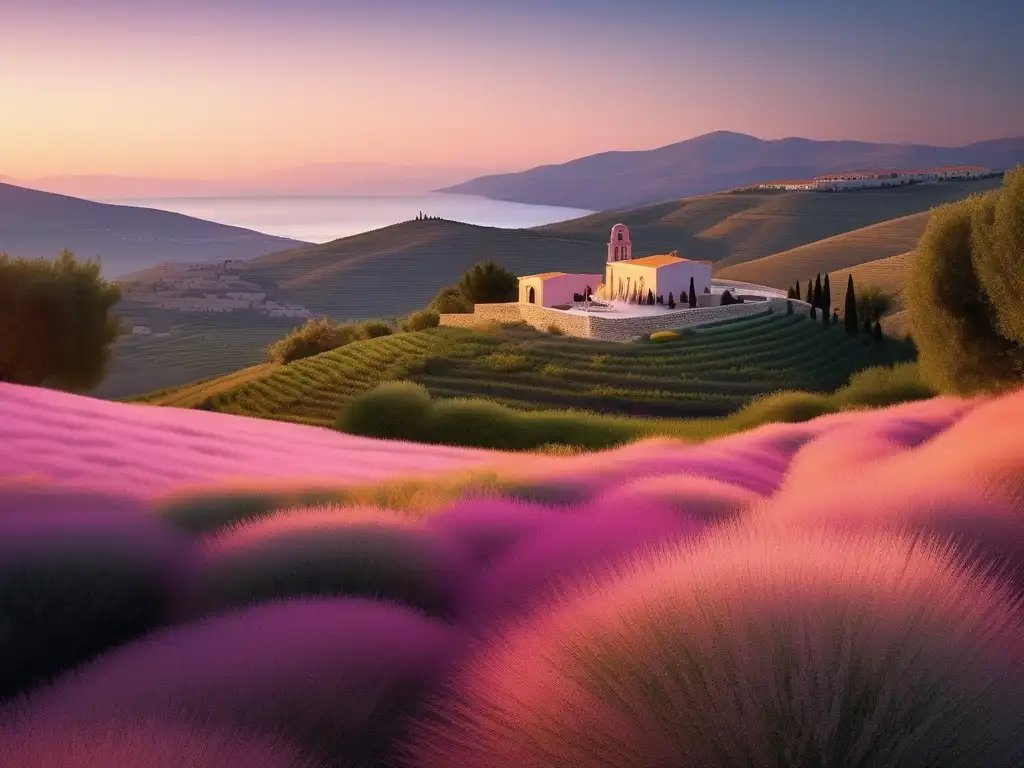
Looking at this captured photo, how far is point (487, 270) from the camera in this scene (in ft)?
43.4

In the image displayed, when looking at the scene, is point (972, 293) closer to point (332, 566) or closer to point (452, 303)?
point (332, 566)

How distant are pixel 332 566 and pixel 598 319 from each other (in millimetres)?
6144

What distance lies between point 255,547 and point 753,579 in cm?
139

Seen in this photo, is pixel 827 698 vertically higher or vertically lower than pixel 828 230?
lower

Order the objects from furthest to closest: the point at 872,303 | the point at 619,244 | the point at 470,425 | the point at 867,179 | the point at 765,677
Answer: the point at 867,179 → the point at 619,244 → the point at 872,303 → the point at 470,425 → the point at 765,677

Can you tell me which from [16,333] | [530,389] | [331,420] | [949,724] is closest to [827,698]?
[949,724]

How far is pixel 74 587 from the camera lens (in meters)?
1.91

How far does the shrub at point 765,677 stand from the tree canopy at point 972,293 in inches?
181

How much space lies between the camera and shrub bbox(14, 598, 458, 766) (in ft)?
3.88

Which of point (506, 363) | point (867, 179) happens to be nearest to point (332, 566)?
point (506, 363)

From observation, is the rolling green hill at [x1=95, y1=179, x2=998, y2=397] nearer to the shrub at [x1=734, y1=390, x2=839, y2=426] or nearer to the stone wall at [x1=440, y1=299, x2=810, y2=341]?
the shrub at [x1=734, y1=390, x2=839, y2=426]

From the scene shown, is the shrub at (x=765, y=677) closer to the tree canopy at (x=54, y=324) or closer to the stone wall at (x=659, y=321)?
the stone wall at (x=659, y=321)

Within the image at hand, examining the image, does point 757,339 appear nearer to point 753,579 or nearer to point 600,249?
point 753,579

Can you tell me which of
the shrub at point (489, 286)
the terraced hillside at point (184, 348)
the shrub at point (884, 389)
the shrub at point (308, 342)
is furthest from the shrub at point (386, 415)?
the shrub at point (489, 286)
